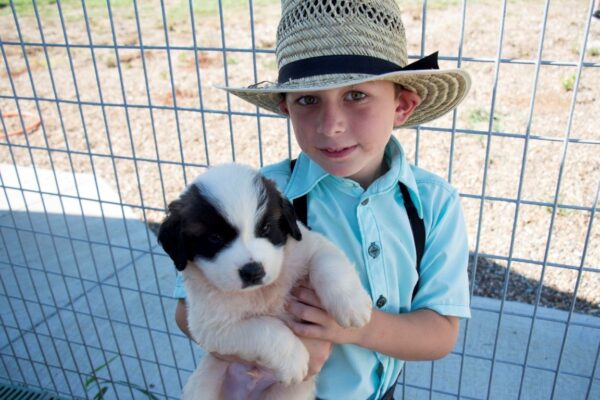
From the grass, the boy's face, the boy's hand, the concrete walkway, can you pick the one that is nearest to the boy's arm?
the boy's hand

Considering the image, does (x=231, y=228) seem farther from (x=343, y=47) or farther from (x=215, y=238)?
(x=343, y=47)

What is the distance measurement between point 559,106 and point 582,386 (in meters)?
3.67

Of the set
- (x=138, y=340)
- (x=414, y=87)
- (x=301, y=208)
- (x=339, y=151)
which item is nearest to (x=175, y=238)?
(x=301, y=208)

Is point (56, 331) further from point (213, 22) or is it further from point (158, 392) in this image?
point (213, 22)

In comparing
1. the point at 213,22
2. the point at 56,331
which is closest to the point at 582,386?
the point at 56,331

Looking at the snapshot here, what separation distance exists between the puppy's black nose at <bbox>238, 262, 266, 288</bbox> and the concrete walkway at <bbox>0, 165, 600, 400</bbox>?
1.33 metres

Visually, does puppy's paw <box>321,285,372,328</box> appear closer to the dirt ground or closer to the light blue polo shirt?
the light blue polo shirt

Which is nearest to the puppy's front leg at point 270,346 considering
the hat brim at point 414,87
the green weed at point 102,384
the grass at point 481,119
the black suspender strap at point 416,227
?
the black suspender strap at point 416,227

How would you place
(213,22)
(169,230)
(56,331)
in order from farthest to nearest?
(213,22) < (56,331) < (169,230)

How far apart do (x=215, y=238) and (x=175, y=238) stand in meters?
0.16

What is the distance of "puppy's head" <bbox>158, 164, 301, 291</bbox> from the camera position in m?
1.53

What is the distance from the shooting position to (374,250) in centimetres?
174

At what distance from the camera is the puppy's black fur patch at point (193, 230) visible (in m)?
1.57

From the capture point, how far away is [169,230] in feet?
5.48
